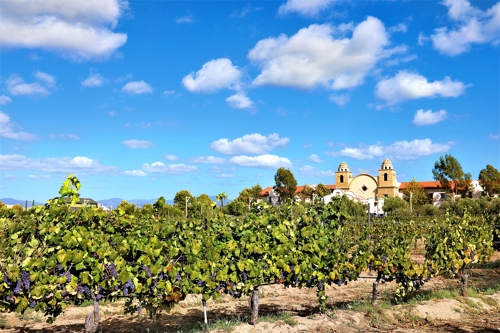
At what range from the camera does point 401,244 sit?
34.2 feet

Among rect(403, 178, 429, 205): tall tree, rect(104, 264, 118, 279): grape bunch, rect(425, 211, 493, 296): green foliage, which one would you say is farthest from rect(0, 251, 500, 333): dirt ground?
rect(403, 178, 429, 205): tall tree

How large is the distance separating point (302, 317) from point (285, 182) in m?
58.7

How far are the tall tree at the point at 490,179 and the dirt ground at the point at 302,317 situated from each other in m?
59.6

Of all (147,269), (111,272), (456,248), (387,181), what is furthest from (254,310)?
(387,181)

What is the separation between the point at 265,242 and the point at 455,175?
5865cm

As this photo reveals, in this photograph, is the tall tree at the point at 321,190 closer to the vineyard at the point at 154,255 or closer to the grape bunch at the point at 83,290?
the vineyard at the point at 154,255

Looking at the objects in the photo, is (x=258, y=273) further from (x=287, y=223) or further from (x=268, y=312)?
(x=268, y=312)

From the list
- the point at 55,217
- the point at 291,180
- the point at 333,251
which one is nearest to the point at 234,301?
the point at 333,251

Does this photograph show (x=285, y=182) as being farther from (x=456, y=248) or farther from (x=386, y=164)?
(x=456, y=248)

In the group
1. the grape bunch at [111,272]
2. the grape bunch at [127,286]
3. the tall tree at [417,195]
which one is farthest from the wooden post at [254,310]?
the tall tree at [417,195]

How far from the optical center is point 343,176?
85438 millimetres

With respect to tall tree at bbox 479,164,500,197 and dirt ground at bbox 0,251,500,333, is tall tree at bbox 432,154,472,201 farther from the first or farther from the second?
dirt ground at bbox 0,251,500,333

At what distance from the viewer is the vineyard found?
6.27 metres

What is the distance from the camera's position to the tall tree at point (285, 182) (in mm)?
66625
